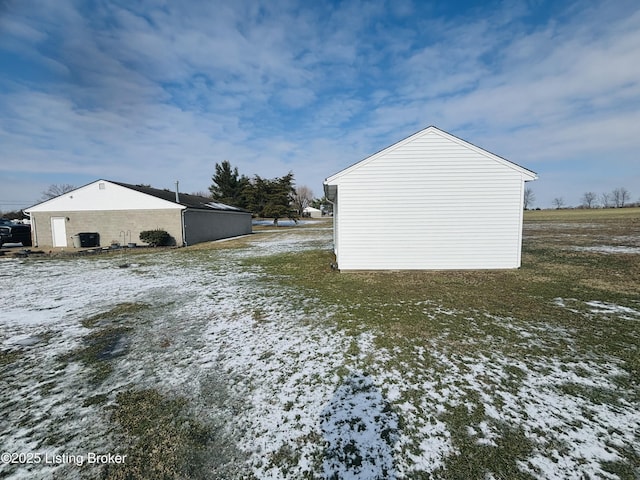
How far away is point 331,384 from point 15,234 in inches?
1038

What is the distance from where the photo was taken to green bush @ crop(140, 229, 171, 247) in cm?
1758

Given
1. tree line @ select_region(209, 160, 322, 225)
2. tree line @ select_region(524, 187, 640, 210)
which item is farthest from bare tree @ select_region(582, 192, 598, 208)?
tree line @ select_region(209, 160, 322, 225)

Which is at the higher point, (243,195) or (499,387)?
(243,195)

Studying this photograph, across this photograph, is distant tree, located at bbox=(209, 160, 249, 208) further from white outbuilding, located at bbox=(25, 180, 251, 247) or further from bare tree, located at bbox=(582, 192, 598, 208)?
bare tree, located at bbox=(582, 192, 598, 208)

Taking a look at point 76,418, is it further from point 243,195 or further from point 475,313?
point 243,195

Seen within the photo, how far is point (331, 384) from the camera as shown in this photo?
337 centimetres

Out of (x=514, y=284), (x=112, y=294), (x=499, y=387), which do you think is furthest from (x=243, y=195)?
(x=499, y=387)

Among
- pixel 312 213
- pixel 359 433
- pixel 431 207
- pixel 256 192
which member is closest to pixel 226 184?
pixel 256 192

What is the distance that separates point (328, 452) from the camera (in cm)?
247

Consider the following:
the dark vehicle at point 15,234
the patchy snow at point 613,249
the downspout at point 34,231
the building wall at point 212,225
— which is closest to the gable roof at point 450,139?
the patchy snow at point 613,249

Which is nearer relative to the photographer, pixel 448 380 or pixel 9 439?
pixel 9 439

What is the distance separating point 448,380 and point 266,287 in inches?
215

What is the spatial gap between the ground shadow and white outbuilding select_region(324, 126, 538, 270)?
6.32 meters

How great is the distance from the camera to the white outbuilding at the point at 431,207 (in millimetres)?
8805
